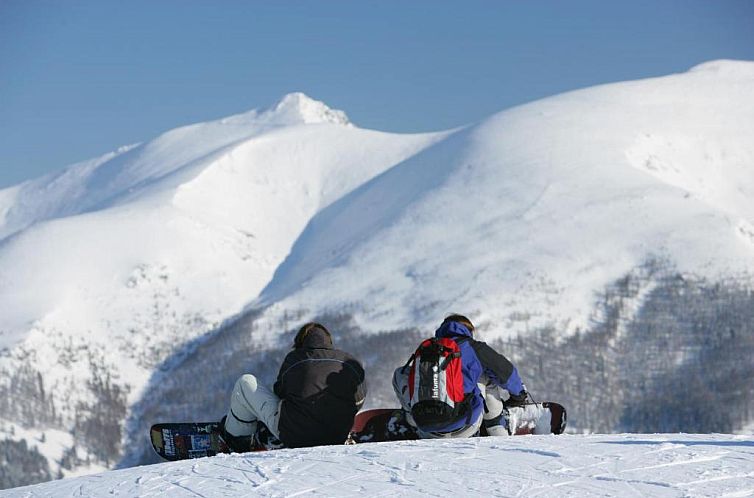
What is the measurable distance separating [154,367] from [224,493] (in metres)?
195

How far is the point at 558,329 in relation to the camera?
17375cm

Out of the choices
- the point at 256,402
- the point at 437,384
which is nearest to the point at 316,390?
the point at 256,402

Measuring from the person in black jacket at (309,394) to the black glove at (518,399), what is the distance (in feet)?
7.76

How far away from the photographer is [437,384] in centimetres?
1295

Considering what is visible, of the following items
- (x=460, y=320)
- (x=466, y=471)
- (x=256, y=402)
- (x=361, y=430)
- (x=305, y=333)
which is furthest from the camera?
(x=361, y=430)

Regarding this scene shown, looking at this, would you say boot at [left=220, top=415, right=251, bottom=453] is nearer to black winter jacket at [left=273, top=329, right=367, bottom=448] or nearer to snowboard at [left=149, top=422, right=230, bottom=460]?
snowboard at [left=149, top=422, right=230, bottom=460]

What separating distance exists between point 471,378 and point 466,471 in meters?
2.18

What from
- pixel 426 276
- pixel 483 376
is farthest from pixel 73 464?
pixel 483 376

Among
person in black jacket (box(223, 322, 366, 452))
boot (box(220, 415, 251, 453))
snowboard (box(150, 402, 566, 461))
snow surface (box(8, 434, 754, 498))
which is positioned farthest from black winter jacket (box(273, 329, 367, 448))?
boot (box(220, 415, 251, 453))

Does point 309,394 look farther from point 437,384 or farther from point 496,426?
point 496,426

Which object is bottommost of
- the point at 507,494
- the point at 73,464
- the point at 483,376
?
the point at 73,464

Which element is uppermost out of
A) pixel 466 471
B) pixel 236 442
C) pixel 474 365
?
pixel 474 365

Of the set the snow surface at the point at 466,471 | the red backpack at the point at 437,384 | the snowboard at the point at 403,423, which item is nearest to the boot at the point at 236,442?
the snow surface at the point at 466,471

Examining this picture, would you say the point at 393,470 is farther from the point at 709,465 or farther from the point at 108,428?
the point at 108,428
